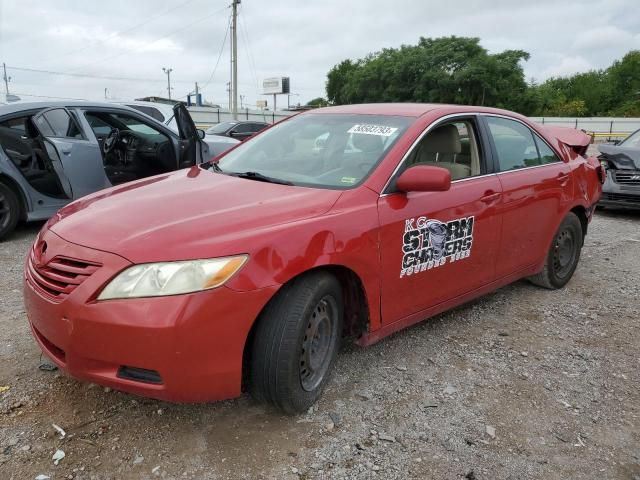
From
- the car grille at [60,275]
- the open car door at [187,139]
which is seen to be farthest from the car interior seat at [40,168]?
the car grille at [60,275]

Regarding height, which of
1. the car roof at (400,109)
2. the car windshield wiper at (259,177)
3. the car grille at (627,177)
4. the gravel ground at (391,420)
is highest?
the car roof at (400,109)

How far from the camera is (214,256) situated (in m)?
2.22

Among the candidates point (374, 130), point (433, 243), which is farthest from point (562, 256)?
point (374, 130)

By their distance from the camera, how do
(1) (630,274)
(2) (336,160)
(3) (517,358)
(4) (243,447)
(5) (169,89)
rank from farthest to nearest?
(5) (169,89), (1) (630,274), (3) (517,358), (2) (336,160), (4) (243,447)

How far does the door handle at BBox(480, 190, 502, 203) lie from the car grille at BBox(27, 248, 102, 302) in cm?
Answer: 234

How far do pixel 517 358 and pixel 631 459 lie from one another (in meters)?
0.97

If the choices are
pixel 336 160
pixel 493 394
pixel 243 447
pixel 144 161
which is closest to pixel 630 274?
pixel 493 394

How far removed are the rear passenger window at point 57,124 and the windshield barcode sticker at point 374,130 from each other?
3.95 meters

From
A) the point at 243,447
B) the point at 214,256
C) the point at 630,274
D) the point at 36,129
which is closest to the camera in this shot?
the point at 214,256

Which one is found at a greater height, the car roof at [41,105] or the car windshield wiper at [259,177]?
A: the car roof at [41,105]

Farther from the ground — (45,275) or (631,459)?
(45,275)

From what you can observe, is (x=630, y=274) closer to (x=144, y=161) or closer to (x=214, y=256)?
(x=214, y=256)

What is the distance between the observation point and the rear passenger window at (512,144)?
3844 millimetres

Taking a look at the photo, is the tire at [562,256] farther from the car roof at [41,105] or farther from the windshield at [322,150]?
the car roof at [41,105]
